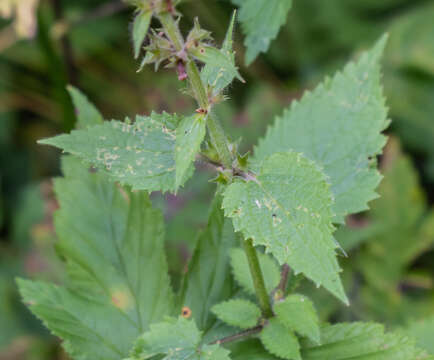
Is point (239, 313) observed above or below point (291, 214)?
below

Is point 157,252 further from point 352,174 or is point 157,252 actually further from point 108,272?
point 352,174

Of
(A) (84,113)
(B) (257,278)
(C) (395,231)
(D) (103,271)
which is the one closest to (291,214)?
(B) (257,278)

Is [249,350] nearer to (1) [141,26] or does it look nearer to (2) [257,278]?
(2) [257,278]

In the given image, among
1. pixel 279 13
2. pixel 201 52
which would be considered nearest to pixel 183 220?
pixel 279 13

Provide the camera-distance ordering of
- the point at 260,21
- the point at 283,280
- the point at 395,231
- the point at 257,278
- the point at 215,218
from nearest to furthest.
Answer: the point at 257,278
the point at 283,280
the point at 215,218
the point at 260,21
the point at 395,231

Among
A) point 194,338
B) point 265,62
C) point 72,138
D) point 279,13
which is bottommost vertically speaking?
point 194,338

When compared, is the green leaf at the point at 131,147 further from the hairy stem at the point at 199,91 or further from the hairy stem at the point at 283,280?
the hairy stem at the point at 283,280
